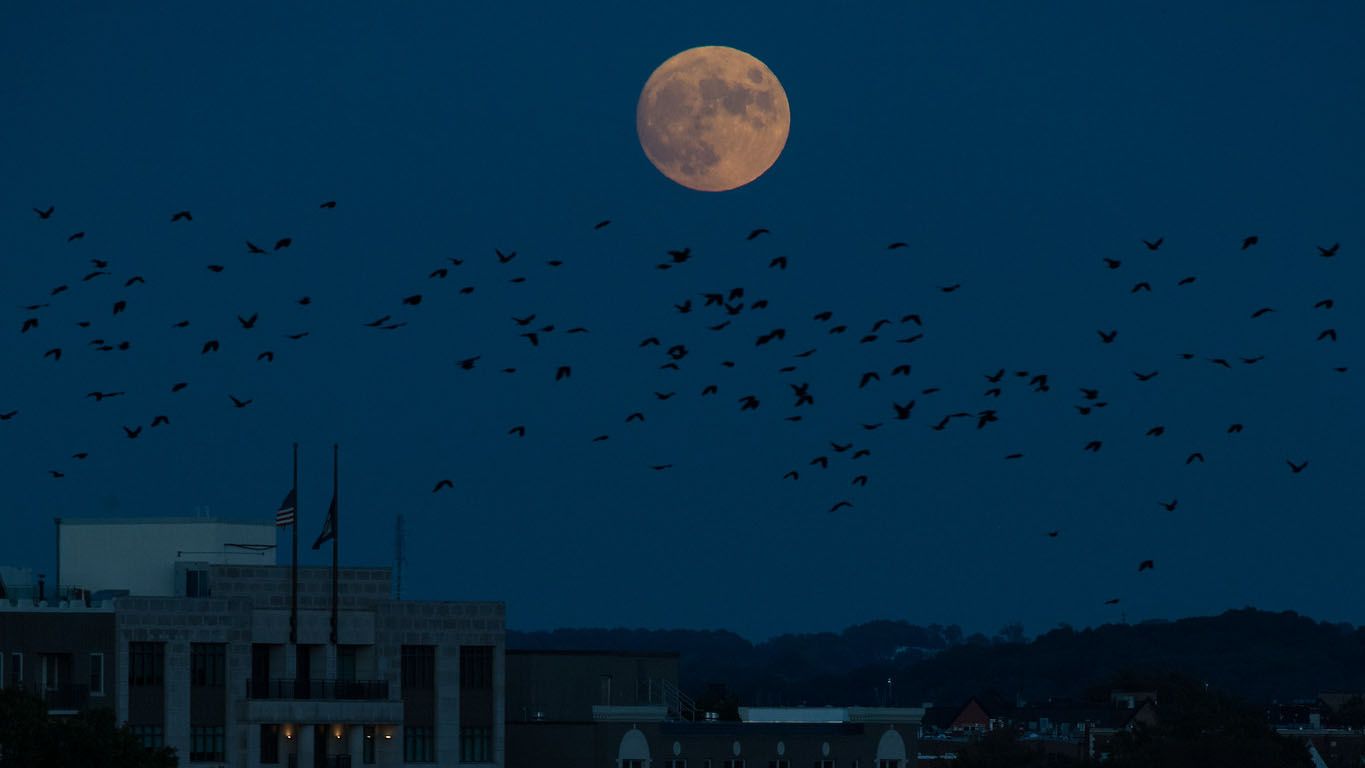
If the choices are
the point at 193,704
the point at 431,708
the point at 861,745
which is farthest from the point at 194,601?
the point at 861,745

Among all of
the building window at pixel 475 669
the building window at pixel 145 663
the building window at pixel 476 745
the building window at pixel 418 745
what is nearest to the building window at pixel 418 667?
the building window at pixel 475 669

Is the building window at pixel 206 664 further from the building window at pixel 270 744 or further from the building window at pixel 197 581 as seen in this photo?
the building window at pixel 197 581

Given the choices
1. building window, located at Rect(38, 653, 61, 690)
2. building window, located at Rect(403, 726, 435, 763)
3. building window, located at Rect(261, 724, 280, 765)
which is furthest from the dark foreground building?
building window, located at Rect(38, 653, 61, 690)

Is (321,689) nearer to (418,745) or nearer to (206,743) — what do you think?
(418,745)

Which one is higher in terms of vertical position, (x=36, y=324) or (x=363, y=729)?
(x=36, y=324)

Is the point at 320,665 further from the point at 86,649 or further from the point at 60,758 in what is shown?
the point at 60,758

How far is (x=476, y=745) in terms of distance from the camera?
4633 inches

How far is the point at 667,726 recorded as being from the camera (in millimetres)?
120875

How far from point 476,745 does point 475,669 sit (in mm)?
3517

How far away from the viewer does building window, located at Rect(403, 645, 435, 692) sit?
11700 centimetres

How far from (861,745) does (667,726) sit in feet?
35.2

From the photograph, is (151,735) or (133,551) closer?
(151,735)

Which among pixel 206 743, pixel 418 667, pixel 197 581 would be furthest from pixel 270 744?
pixel 197 581

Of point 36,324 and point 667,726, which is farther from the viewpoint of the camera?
point 667,726
